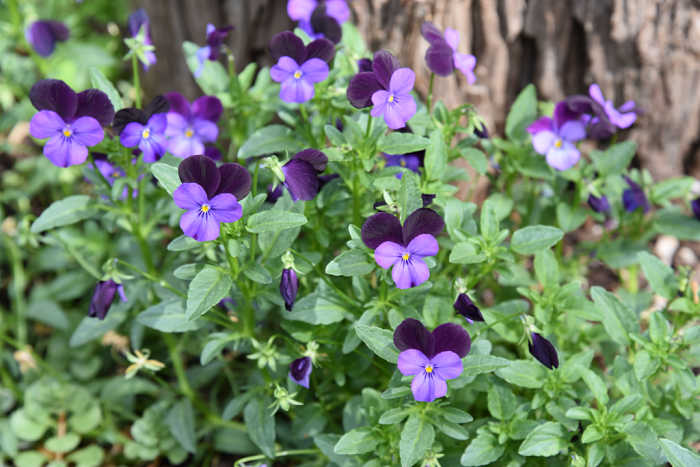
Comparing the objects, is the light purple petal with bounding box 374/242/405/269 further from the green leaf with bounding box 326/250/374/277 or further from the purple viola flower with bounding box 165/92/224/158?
the purple viola flower with bounding box 165/92/224/158

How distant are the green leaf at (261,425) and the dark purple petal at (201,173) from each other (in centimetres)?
99

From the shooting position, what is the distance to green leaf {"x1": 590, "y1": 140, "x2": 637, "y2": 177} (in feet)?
10.3

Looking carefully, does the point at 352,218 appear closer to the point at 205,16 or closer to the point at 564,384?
the point at 564,384

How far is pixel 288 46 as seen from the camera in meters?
2.50

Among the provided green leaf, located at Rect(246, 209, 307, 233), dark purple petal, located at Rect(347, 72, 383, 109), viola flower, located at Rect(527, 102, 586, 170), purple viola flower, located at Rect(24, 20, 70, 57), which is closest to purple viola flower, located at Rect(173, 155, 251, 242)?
green leaf, located at Rect(246, 209, 307, 233)

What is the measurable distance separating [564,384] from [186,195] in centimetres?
149

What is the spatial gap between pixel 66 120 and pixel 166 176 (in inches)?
19.2

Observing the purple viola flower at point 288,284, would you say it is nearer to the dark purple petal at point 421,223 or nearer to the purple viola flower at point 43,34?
the dark purple petal at point 421,223

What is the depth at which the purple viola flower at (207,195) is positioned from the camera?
2037mm

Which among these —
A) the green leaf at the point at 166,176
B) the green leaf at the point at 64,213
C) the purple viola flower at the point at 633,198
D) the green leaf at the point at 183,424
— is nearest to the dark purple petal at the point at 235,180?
the green leaf at the point at 166,176

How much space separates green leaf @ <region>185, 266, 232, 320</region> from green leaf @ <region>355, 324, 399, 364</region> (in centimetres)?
45

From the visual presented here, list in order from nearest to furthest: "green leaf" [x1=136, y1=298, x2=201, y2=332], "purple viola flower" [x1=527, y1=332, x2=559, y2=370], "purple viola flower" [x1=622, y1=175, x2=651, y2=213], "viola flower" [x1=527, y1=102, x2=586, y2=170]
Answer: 1. "purple viola flower" [x1=527, y1=332, x2=559, y2=370]
2. "green leaf" [x1=136, y1=298, x2=201, y2=332]
3. "viola flower" [x1=527, y1=102, x2=586, y2=170]
4. "purple viola flower" [x1=622, y1=175, x2=651, y2=213]

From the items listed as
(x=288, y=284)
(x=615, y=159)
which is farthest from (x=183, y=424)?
(x=615, y=159)

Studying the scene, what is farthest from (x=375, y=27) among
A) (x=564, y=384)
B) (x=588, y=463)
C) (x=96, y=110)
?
(x=588, y=463)
